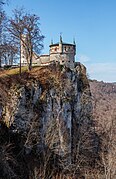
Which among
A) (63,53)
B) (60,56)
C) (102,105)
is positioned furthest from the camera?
(102,105)

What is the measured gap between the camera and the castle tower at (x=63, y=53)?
134 feet

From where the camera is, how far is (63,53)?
42188 mm

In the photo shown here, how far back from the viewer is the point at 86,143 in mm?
34094

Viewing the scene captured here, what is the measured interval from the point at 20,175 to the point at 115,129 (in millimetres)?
25855

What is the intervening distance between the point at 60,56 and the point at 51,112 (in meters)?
13.3

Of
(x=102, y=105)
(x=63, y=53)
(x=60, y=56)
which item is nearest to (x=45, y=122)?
(x=60, y=56)

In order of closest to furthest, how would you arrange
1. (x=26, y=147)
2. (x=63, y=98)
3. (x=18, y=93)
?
(x=26, y=147) < (x=18, y=93) < (x=63, y=98)

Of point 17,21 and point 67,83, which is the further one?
point 17,21

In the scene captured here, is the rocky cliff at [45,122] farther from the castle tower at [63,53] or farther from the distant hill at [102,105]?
the distant hill at [102,105]

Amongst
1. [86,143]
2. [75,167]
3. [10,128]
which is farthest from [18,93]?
[86,143]

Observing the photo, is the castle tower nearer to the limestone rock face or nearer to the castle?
the castle

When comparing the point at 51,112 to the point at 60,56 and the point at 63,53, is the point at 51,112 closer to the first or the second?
the point at 60,56

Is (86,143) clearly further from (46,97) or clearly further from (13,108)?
(13,108)

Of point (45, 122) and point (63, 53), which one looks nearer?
point (45, 122)
